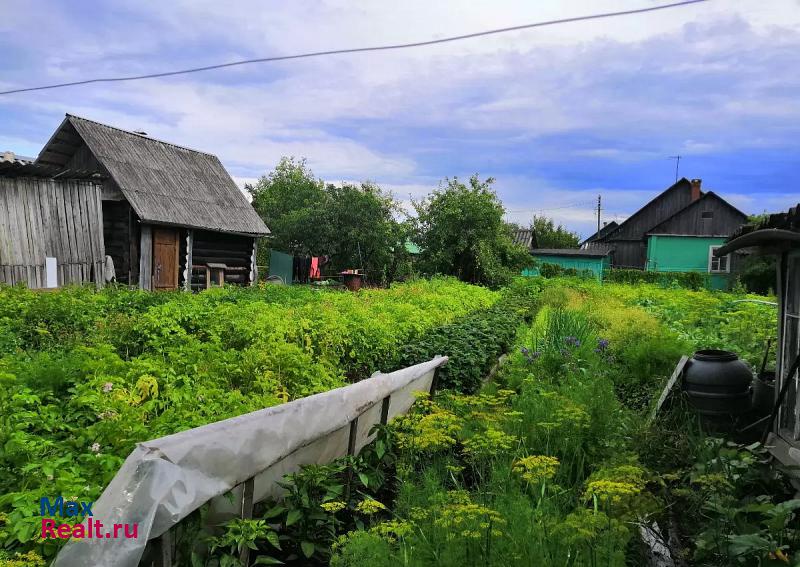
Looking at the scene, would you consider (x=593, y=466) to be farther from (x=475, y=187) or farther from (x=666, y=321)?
(x=475, y=187)

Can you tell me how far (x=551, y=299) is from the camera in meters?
15.2

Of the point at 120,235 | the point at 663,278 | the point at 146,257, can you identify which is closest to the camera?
the point at 120,235

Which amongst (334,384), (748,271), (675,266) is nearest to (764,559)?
(334,384)

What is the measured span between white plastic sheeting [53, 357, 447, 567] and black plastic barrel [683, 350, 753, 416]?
3147 millimetres

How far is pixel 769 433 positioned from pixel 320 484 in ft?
11.9

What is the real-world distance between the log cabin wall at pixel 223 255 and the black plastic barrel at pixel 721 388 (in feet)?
52.1

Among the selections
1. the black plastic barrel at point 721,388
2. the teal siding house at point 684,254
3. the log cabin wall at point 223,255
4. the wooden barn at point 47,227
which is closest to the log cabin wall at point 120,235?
the wooden barn at point 47,227

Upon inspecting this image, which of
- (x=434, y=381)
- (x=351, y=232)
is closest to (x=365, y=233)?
(x=351, y=232)

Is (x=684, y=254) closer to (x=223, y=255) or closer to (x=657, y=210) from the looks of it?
(x=657, y=210)

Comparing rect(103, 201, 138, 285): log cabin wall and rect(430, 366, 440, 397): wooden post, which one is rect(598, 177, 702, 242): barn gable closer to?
rect(103, 201, 138, 285): log cabin wall

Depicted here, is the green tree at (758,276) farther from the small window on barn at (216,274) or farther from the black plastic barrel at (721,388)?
the black plastic barrel at (721,388)

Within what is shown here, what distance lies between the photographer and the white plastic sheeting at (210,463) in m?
2.10

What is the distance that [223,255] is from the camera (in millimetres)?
19719

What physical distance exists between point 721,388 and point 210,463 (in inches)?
177
